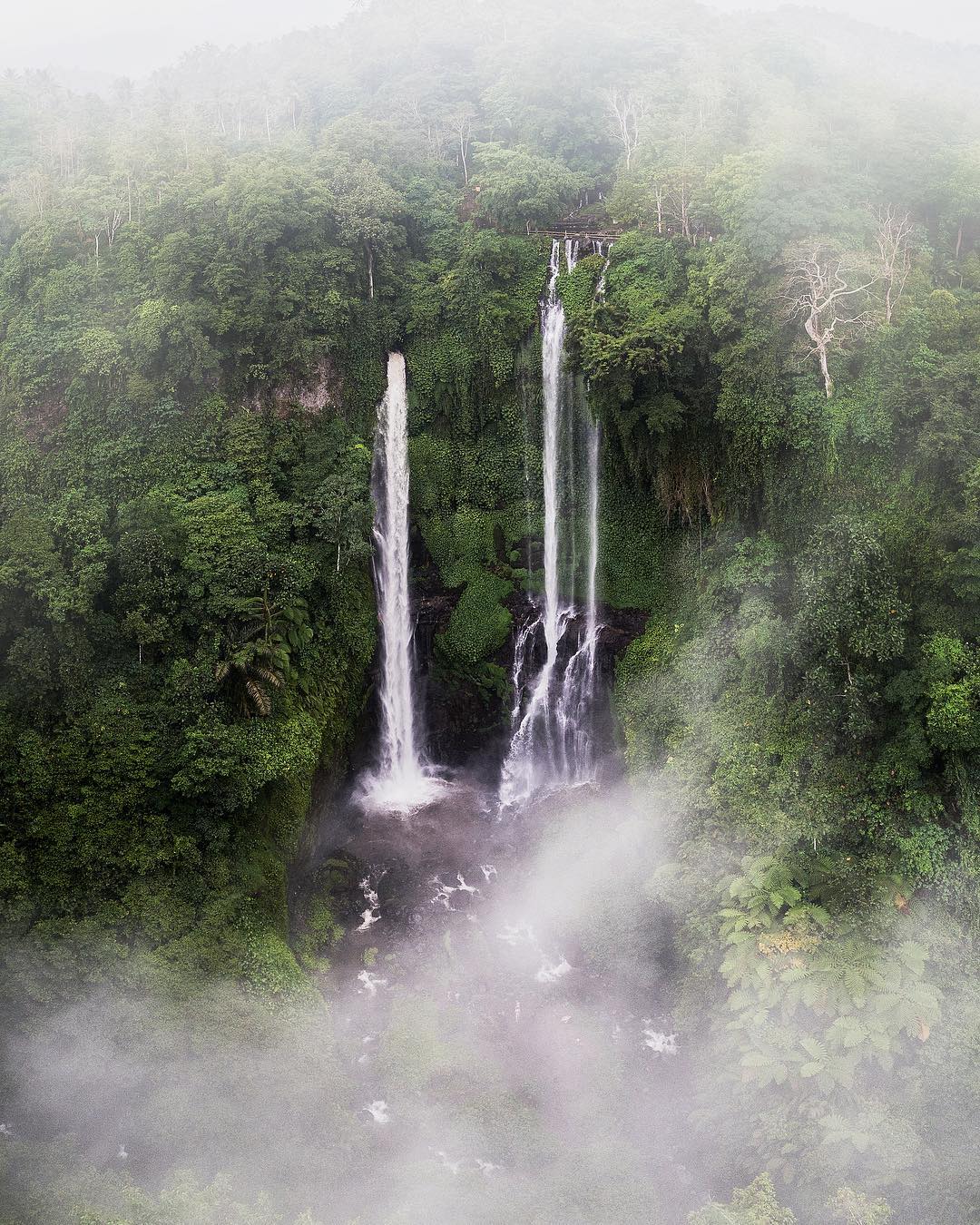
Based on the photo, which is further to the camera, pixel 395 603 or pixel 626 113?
pixel 626 113

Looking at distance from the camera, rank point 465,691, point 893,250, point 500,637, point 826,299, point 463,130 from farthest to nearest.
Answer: point 463,130 → point 465,691 → point 500,637 → point 893,250 → point 826,299

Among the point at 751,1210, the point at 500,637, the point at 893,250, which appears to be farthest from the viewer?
the point at 500,637

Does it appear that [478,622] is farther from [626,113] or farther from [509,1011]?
[626,113]

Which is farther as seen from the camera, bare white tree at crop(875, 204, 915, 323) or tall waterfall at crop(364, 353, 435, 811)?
tall waterfall at crop(364, 353, 435, 811)

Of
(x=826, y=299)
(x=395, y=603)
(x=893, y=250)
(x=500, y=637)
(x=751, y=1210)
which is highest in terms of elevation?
(x=893, y=250)

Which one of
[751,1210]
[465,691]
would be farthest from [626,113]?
[751,1210]

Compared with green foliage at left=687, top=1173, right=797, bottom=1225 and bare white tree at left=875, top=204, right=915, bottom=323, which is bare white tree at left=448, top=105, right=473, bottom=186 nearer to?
bare white tree at left=875, top=204, right=915, bottom=323

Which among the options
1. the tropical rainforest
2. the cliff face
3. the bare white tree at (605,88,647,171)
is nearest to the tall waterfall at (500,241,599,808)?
the cliff face
